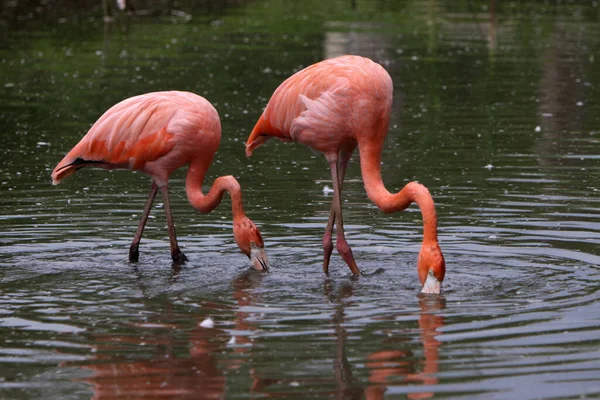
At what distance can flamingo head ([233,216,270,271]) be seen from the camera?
781 centimetres

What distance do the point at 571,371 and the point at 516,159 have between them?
20.9ft

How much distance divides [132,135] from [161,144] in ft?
0.85

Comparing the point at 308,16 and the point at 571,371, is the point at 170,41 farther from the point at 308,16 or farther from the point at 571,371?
the point at 571,371

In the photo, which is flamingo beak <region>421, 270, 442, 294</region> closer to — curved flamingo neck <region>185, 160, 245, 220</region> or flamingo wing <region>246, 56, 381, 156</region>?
flamingo wing <region>246, 56, 381, 156</region>

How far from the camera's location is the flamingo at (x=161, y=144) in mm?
8234

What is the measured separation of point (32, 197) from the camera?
10156mm

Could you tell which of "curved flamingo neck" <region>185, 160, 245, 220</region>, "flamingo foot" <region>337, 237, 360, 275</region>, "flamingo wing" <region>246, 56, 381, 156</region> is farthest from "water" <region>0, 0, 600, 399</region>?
"flamingo wing" <region>246, 56, 381, 156</region>

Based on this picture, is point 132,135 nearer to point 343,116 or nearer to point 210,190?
point 210,190

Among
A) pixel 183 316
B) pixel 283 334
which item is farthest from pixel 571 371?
pixel 183 316

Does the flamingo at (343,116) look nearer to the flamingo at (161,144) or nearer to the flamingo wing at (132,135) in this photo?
the flamingo at (161,144)

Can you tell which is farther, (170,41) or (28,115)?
(170,41)

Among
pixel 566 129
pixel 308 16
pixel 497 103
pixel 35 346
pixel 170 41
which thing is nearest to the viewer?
pixel 35 346

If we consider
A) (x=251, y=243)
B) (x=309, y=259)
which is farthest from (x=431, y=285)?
(x=309, y=259)

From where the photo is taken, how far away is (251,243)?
25.7 feet
